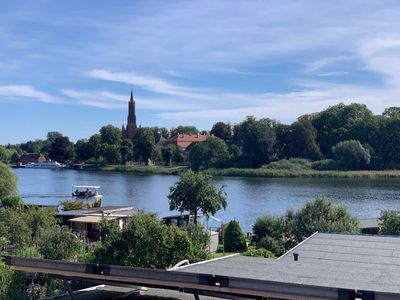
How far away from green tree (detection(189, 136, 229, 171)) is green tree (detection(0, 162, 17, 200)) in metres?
59.1

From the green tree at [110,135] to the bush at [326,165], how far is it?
4965 cm

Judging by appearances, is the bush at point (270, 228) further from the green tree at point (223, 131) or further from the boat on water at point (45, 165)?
the boat on water at point (45, 165)

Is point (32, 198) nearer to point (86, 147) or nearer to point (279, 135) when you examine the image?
point (279, 135)

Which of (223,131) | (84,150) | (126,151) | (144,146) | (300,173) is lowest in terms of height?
(300,173)

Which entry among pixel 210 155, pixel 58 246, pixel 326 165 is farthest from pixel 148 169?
pixel 58 246

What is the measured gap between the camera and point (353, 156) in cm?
10000

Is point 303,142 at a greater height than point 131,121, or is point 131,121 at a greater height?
point 131,121

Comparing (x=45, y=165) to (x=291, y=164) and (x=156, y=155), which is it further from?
(x=291, y=164)

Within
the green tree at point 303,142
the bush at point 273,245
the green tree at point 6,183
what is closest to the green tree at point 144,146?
the green tree at point 303,142

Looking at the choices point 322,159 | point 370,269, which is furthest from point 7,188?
point 322,159

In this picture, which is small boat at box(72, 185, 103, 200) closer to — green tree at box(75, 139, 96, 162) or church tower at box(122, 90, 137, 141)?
green tree at box(75, 139, 96, 162)

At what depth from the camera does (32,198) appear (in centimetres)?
6669

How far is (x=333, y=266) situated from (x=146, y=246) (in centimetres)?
738

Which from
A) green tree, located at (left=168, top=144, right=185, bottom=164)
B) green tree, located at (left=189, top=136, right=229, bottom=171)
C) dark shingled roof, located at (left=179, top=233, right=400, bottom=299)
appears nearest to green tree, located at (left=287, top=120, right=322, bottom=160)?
green tree, located at (left=189, top=136, right=229, bottom=171)
